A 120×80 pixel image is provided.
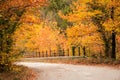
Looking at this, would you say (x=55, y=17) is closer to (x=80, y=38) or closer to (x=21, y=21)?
(x=80, y=38)

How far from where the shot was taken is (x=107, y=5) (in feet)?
92.4

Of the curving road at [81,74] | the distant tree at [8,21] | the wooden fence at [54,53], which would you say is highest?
the distant tree at [8,21]

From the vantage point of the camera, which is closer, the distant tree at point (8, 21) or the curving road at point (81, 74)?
the distant tree at point (8, 21)

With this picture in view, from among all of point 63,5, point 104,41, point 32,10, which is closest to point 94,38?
point 104,41

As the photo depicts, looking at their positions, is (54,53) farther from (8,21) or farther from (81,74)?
(8,21)

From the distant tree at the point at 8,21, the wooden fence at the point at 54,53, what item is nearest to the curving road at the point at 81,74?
the distant tree at the point at 8,21

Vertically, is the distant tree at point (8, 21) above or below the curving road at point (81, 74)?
above

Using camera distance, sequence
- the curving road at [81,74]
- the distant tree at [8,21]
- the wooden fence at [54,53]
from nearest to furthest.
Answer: the distant tree at [8,21] → the curving road at [81,74] → the wooden fence at [54,53]

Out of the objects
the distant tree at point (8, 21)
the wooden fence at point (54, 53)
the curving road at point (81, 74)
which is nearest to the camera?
the distant tree at point (8, 21)

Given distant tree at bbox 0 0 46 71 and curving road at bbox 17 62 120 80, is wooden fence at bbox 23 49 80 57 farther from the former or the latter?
distant tree at bbox 0 0 46 71

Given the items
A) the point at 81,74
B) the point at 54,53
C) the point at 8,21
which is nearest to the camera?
the point at 8,21

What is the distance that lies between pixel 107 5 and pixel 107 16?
1.58 metres

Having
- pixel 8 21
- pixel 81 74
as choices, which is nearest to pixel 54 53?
pixel 81 74

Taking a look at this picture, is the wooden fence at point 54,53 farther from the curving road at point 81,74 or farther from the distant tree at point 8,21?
the distant tree at point 8,21
